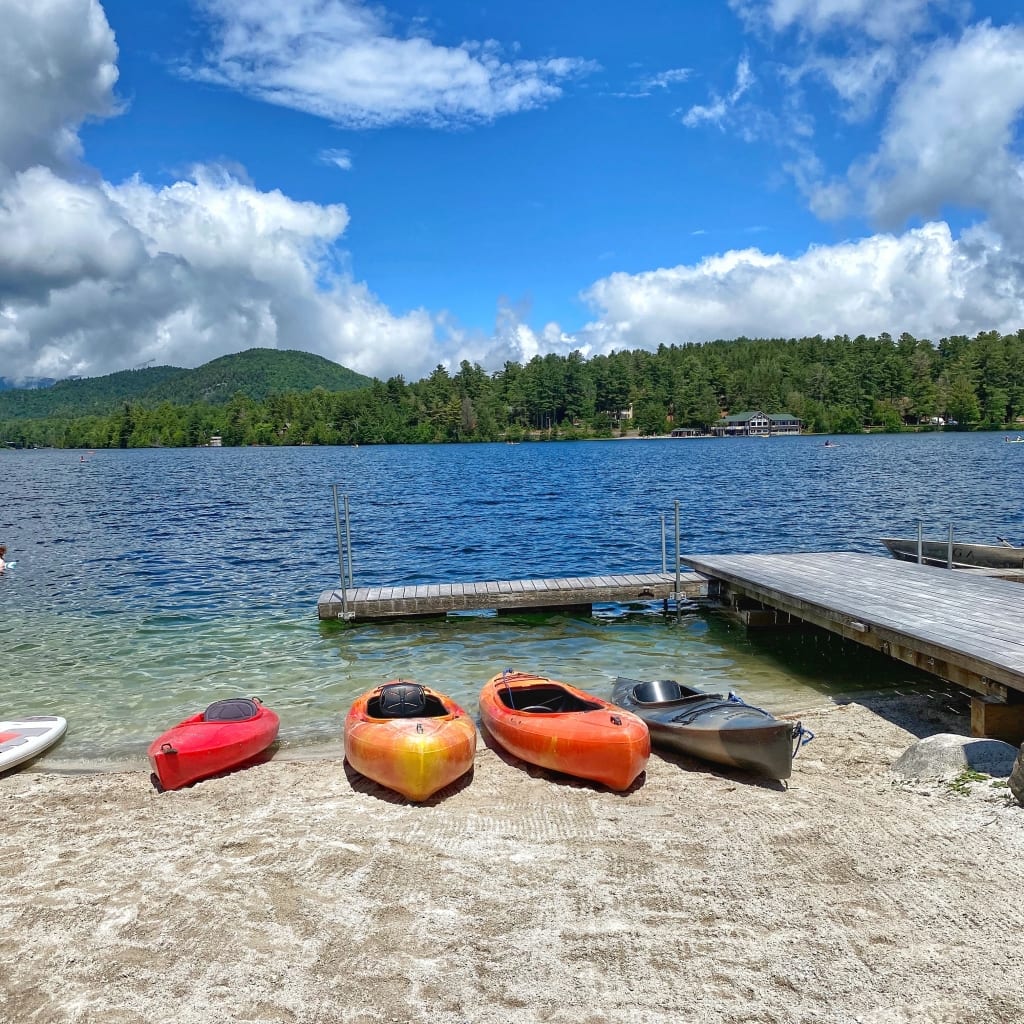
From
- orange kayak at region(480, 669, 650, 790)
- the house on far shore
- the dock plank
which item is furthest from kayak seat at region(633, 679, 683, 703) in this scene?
the house on far shore

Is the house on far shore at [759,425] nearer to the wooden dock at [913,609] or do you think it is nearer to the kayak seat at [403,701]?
the wooden dock at [913,609]

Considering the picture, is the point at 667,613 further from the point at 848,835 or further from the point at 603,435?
the point at 603,435

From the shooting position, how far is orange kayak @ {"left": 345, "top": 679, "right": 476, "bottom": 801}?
7684mm

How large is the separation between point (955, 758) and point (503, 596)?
9.90 metres

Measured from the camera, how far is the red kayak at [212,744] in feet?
27.6

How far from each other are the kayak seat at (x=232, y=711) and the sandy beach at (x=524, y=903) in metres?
1.16

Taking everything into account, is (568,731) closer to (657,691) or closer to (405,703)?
(657,691)

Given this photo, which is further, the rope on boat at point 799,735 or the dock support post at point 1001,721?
the rope on boat at point 799,735

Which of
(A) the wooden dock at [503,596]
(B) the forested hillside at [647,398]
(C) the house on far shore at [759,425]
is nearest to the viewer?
(A) the wooden dock at [503,596]

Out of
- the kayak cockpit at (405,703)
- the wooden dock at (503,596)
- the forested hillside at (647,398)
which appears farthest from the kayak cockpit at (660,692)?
the forested hillside at (647,398)

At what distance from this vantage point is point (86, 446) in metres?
194

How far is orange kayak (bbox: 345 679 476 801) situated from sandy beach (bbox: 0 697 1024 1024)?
26 cm

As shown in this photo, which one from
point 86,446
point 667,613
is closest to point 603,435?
point 86,446

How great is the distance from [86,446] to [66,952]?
712 feet
